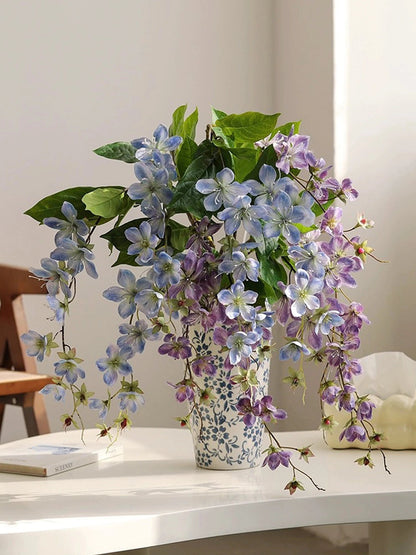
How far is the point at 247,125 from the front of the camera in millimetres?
1049

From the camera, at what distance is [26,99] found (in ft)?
8.59

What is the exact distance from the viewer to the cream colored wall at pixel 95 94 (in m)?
2.61

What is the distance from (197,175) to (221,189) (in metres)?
0.07

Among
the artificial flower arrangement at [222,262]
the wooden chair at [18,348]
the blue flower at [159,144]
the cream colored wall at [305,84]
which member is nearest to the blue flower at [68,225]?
the artificial flower arrangement at [222,262]

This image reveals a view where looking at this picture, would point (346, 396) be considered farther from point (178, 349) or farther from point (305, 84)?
point (305, 84)

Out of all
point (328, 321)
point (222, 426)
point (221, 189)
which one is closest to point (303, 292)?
point (328, 321)

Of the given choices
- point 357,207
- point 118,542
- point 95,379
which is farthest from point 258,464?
point 95,379

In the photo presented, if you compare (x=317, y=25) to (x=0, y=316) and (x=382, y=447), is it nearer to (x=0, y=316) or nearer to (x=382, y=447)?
(x=0, y=316)

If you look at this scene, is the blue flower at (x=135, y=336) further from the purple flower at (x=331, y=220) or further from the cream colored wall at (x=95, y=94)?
the cream colored wall at (x=95, y=94)

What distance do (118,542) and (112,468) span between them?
311 mm

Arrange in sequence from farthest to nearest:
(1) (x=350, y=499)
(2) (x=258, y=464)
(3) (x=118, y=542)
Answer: (2) (x=258, y=464), (1) (x=350, y=499), (3) (x=118, y=542)

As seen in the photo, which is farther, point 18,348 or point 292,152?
point 18,348

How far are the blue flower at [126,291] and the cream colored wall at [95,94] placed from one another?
1.70 meters

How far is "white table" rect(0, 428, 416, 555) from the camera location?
881 mm
